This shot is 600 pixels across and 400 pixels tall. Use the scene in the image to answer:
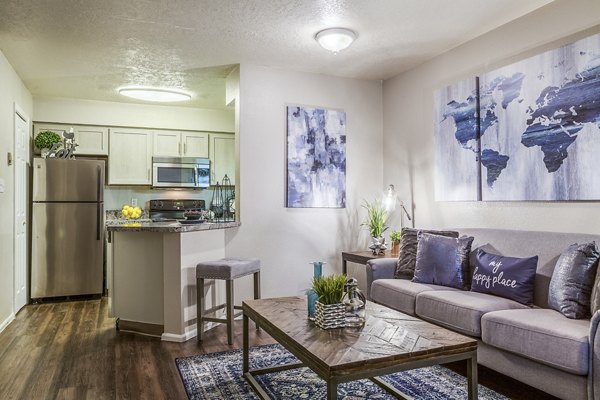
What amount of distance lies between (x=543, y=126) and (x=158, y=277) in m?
3.19

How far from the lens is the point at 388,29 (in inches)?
142

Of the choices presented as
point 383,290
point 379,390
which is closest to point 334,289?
point 379,390

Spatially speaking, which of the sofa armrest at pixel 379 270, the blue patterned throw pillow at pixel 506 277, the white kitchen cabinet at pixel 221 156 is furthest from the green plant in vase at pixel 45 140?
the blue patterned throw pillow at pixel 506 277

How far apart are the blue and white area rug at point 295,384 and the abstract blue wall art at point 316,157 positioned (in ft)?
6.59

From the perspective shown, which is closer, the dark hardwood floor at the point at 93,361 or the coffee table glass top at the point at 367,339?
the coffee table glass top at the point at 367,339

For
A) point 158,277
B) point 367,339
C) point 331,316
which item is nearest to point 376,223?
point 158,277

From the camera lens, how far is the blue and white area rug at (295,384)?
2484 millimetres

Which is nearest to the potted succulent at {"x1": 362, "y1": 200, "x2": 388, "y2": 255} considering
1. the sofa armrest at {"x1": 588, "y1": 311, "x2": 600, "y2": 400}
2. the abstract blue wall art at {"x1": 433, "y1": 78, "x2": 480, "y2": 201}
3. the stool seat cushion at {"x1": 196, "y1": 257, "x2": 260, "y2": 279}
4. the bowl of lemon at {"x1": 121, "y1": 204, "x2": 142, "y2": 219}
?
the abstract blue wall art at {"x1": 433, "y1": 78, "x2": 480, "y2": 201}

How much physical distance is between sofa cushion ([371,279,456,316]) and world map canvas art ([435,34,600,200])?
100 centimetres

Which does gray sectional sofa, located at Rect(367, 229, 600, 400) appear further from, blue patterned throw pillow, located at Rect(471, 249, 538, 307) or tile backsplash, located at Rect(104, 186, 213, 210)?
tile backsplash, located at Rect(104, 186, 213, 210)

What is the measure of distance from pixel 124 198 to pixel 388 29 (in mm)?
4397

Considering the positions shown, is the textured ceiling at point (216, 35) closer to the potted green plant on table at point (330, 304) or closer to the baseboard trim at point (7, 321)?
the potted green plant on table at point (330, 304)

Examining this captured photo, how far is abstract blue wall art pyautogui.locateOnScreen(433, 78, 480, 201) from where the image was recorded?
382cm

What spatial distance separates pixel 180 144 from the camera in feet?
20.8
